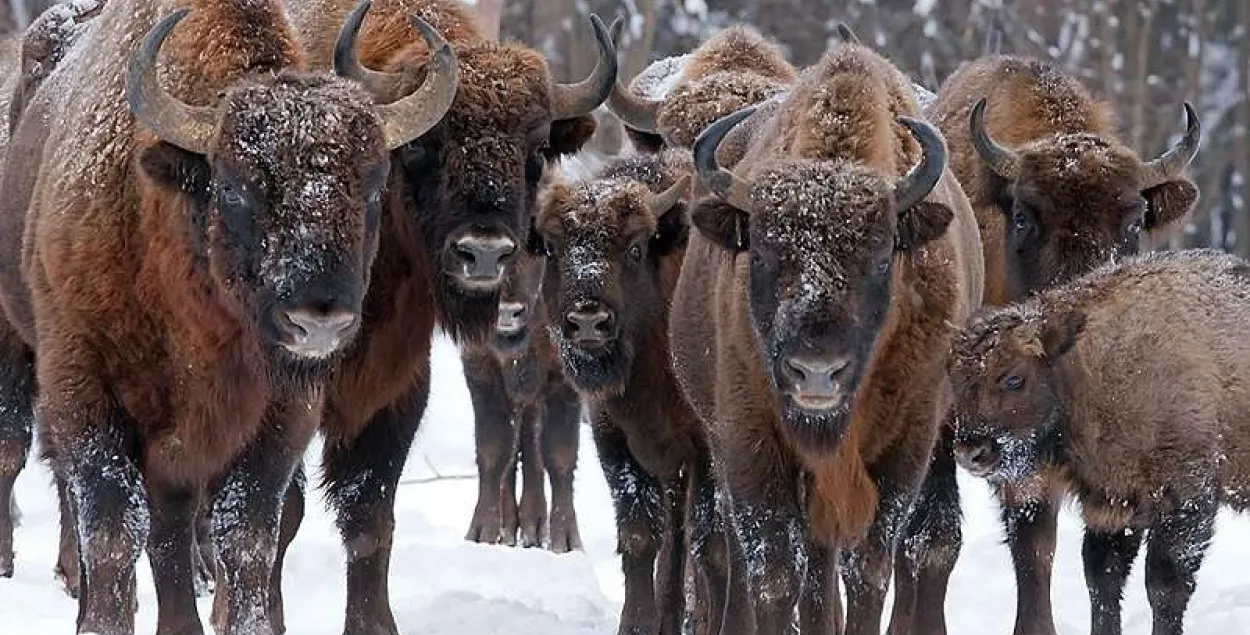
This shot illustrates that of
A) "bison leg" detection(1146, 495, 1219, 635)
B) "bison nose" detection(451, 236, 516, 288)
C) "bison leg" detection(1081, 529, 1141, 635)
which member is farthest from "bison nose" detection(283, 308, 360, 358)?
"bison leg" detection(1081, 529, 1141, 635)

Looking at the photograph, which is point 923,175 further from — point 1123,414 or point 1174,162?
point 1174,162

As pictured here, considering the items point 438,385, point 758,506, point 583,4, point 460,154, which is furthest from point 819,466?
point 583,4

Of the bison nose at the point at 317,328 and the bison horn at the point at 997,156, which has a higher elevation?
the bison nose at the point at 317,328

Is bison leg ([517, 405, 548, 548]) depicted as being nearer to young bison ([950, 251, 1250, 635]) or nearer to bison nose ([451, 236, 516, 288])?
young bison ([950, 251, 1250, 635])

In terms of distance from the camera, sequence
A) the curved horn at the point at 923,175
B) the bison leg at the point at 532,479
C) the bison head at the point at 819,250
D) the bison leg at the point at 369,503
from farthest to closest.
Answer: the bison leg at the point at 532,479
the bison leg at the point at 369,503
the curved horn at the point at 923,175
the bison head at the point at 819,250

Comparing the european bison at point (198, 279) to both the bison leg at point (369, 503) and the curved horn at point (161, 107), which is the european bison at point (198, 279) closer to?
the curved horn at point (161, 107)

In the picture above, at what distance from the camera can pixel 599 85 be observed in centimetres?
870

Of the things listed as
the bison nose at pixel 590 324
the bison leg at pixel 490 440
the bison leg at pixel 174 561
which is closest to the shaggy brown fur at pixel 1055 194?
the bison nose at pixel 590 324

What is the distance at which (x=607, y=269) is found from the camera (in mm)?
8898

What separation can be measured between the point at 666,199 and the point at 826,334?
242 cm

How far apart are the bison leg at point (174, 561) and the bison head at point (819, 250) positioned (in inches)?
86.8

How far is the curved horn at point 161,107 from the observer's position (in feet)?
23.1

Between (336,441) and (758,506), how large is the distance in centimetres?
208

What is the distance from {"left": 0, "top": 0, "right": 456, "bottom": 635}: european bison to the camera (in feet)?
22.9
